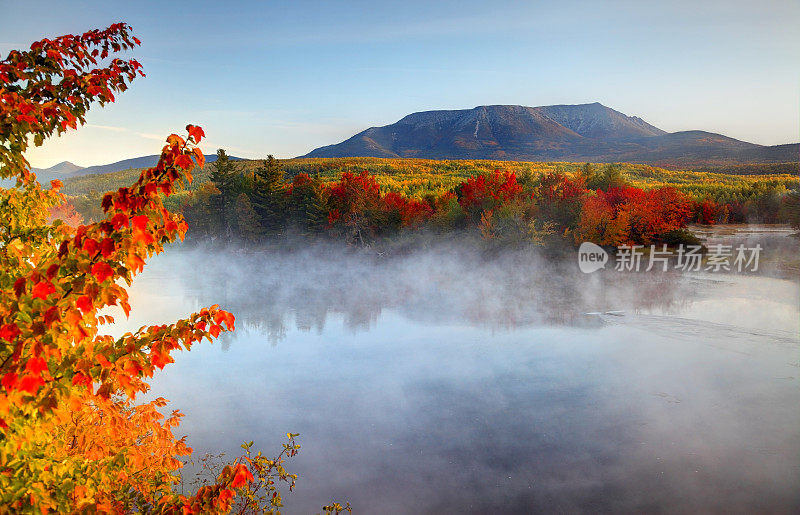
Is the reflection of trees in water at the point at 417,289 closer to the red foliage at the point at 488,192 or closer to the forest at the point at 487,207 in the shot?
the forest at the point at 487,207

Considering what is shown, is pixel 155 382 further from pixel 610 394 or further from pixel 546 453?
pixel 610 394

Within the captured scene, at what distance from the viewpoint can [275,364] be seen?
19.3 meters

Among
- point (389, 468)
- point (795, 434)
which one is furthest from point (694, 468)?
point (389, 468)

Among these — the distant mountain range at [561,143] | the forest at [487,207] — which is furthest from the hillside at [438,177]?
the distant mountain range at [561,143]

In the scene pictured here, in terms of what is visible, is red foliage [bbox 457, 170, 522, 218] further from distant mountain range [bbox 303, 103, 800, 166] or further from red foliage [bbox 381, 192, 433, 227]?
distant mountain range [bbox 303, 103, 800, 166]

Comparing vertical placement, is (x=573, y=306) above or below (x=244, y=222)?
below

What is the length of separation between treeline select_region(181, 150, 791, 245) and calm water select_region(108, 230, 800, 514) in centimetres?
1023

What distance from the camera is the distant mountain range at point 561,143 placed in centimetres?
11069

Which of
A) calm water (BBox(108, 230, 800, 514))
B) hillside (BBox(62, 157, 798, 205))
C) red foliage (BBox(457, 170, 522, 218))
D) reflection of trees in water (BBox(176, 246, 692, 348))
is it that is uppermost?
hillside (BBox(62, 157, 798, 205))

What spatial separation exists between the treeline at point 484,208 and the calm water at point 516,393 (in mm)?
10235

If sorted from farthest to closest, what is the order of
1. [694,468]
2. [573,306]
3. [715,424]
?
1. [573,306]
2. [715,424]
3. [694,468]

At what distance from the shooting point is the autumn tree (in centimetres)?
232

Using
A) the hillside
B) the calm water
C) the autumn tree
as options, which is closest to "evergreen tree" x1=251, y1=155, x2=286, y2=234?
the hillside

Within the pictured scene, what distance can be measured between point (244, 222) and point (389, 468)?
42108 millimetres
